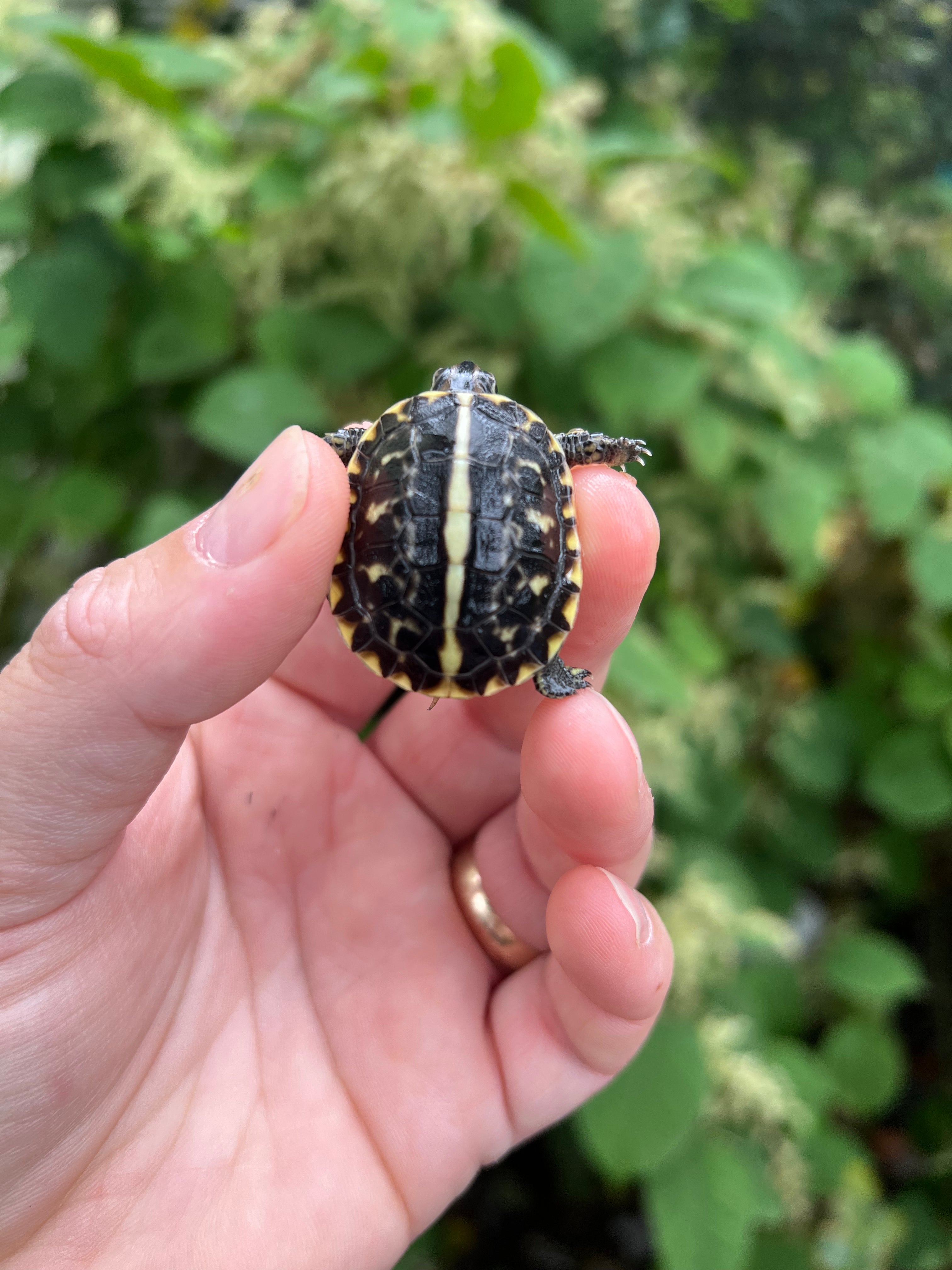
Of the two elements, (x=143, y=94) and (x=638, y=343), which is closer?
(x=143, y=94)

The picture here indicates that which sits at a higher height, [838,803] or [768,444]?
[768,444]

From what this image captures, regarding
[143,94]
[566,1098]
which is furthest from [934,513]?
[143,94]

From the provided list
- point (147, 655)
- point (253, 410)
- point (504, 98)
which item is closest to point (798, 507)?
point (504, 98)

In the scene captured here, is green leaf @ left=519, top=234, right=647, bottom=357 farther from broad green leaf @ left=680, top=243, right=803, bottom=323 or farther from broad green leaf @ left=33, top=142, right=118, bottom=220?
broad green leaf @ left=33, top=142, right=118, bottom=220

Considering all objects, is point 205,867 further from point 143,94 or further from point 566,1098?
point 143,94

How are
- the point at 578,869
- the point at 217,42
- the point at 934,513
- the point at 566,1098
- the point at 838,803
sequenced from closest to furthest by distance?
the point at 578,869
the point at 566,1098
the point at 217,42
the point at 934,513
the point at 838,803

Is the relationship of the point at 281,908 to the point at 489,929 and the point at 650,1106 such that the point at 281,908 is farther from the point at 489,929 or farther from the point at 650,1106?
the point at 650,1106
